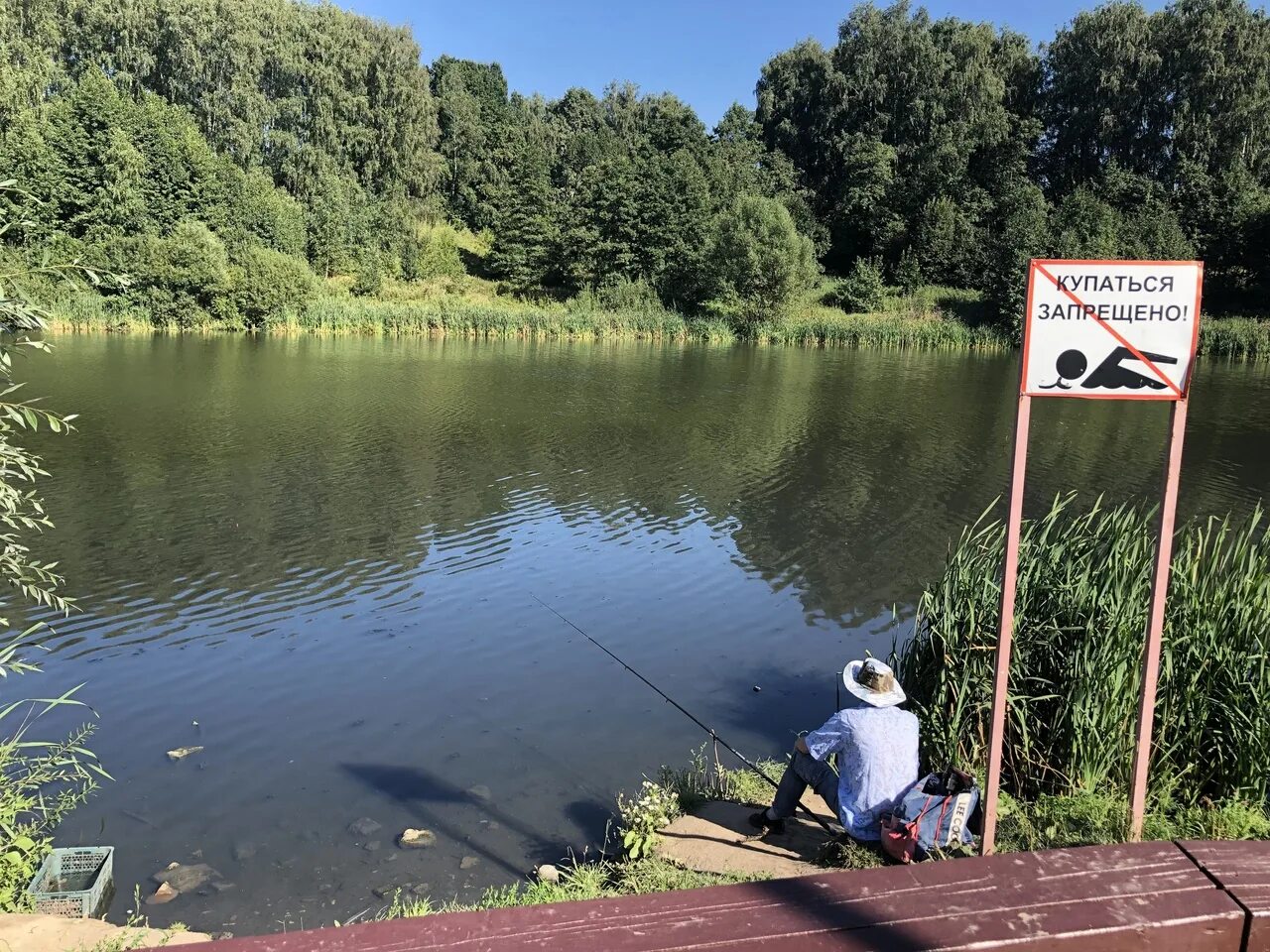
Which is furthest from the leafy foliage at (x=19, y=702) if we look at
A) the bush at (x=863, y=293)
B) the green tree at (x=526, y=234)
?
the bush at (x=863, y=293)

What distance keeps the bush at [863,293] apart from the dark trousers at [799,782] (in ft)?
154

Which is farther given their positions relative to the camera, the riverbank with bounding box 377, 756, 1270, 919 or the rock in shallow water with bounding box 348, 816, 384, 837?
the rock in shallow water with bounding box 348, 816, 384, 837

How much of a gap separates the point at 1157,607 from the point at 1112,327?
1.12 m

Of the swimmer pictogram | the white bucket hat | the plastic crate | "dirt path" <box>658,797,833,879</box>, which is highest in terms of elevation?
the swimmer pictogram

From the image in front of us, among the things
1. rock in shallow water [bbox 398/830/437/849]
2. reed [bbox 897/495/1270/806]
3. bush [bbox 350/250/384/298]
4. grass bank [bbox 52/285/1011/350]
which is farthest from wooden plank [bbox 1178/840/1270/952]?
bush [bbox 350/250/384/298]

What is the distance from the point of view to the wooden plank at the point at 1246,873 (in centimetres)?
119

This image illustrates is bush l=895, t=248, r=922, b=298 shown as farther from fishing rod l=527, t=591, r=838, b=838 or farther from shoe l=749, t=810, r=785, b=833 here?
shoe l=749, t=810, r=785, b=833

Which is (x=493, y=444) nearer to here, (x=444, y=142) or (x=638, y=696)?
(x=638, y=696)

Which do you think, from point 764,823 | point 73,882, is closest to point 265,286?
point 73,882

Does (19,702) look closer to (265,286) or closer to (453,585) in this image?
(453,585)

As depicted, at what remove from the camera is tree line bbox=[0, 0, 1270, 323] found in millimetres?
40812

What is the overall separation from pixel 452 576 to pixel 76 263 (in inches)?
255

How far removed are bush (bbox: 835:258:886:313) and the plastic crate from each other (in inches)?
1907

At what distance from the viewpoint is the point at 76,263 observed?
4.10 metres
